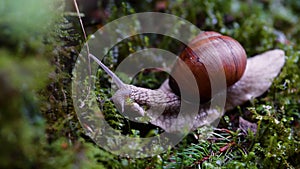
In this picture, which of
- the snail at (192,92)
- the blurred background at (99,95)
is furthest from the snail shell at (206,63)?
the blurred background at (99,95)

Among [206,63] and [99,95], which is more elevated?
[206,63]

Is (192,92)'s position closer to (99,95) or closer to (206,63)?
(206,63)

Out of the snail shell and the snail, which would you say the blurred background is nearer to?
the snail

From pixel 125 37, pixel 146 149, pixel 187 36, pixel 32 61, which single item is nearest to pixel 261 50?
pixel 187 36

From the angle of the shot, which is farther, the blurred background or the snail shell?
the snail shell

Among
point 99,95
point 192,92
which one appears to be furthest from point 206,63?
point 99,95

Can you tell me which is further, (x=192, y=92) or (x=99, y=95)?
(x=192, y=92)

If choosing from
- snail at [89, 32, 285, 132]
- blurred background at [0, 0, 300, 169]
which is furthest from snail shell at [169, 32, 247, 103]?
blurred background at [0, 0, 300, 169]

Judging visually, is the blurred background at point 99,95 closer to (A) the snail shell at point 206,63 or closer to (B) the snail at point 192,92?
(B) the snail at point 192,92
